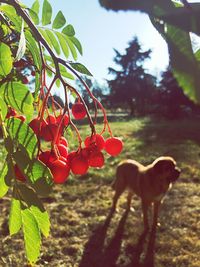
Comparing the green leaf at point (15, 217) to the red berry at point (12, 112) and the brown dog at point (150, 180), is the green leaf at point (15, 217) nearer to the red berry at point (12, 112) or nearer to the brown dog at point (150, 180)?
the red berry at point (12, 112)

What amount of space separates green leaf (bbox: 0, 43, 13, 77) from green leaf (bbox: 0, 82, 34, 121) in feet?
0.12

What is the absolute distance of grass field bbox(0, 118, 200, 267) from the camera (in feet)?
16.5

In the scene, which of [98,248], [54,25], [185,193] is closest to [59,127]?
[54,25]

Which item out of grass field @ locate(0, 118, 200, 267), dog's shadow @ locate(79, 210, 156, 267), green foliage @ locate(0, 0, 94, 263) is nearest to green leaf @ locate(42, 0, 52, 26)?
green foliage @ locate(0, 0, 94, 263)

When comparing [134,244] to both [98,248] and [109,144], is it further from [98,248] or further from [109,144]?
[109,144]

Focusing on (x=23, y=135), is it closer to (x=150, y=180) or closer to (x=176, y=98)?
(x=176, y=98)

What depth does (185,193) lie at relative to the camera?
296 inches

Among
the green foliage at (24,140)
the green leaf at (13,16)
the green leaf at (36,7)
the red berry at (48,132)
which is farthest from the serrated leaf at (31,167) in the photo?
the green leaf at (36,7)

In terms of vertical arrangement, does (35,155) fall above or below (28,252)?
above

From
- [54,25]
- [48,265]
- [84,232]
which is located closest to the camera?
[54,25]

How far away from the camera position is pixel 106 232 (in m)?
5.81

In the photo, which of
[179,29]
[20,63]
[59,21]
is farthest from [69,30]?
[179,29]

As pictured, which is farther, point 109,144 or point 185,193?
point 185,193

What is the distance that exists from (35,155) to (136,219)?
5789 millimetres
